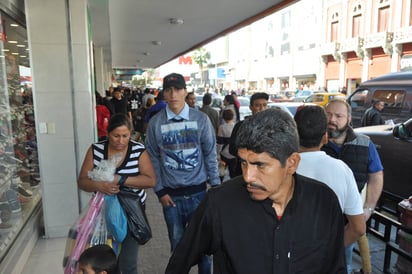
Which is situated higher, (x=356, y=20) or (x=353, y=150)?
(x=356, y=20)

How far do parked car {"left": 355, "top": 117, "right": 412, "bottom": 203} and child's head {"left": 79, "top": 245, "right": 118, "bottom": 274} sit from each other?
475 cm

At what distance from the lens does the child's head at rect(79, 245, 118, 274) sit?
6.56 feet

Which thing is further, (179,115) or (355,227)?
(179,115)

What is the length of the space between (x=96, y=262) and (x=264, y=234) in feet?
3.98

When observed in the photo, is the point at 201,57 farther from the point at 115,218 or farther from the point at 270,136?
the point at 270,136

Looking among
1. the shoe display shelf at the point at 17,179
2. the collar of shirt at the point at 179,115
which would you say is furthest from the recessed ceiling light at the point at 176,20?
the collar of shirt at the point at 179,115

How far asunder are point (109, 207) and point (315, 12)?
4025 cm

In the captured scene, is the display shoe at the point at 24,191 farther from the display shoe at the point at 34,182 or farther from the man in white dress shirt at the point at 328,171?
the man in white dress shirt at the point at 328,171

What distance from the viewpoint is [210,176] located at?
301 cm

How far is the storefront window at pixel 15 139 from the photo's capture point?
3.86 m

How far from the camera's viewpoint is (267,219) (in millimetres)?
1256

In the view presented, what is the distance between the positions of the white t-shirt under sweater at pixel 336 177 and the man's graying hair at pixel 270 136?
0.75 m

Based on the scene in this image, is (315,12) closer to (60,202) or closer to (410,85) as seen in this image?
(410,85)

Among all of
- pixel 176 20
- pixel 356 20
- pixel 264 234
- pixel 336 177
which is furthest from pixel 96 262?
pixel 356 20
